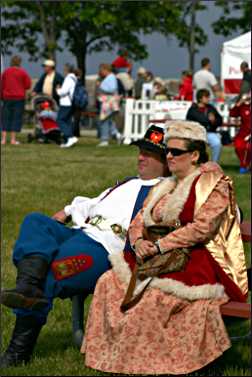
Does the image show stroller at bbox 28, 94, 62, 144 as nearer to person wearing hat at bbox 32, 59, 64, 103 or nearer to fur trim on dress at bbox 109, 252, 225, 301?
person wearing hat at bbox 32, 59, 64, 103

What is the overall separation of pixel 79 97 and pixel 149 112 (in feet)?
A: 5.20

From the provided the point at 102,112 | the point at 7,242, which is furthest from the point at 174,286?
the point at 102,112

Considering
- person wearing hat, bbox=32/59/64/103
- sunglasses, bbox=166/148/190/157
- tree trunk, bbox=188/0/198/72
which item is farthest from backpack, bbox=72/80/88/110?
sunglasses, bbox=166/148/190/157

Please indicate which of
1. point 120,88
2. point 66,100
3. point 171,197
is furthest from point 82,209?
point 120,88

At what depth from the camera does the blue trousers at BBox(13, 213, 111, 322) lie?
5.56 meters

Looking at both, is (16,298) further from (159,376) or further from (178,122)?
(178,122)

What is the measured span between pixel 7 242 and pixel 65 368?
353 centimetres

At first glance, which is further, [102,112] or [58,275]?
[102,112]

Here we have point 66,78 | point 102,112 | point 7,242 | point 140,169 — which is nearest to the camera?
point 140,169

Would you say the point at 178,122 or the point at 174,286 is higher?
the point at 178,122

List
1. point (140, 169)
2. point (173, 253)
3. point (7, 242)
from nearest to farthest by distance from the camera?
1. point (173, 253)
2. point (140, 169)
3. point (7, 242)

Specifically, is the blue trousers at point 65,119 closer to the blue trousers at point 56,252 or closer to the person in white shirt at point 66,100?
the person in white shirt at point 66,100

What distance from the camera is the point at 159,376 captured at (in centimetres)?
525

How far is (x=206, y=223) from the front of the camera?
17.1 ft
